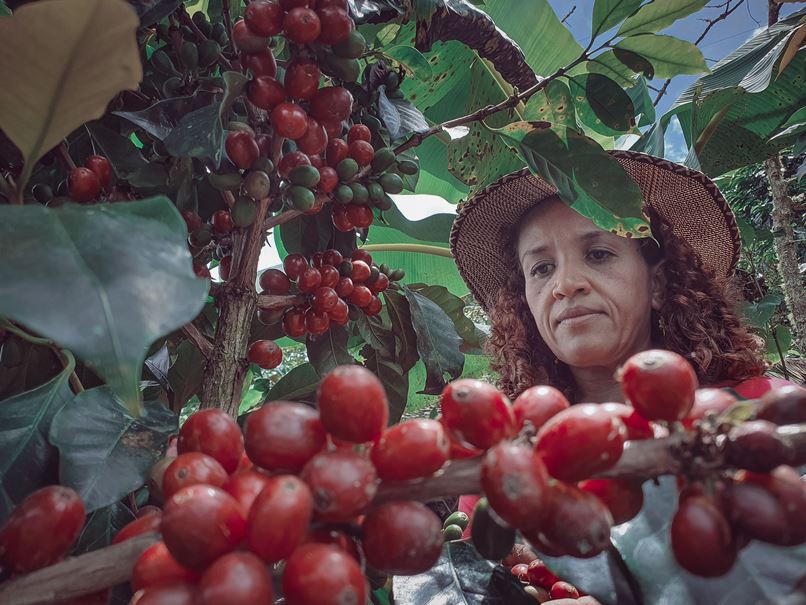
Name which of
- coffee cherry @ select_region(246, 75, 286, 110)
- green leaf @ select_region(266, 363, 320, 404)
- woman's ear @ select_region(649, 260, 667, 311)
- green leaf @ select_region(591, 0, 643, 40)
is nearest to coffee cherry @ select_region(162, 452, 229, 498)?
coffee cherry @ select_region(246, 75, 286, 110)

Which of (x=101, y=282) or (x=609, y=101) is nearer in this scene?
(x=101, y=282)

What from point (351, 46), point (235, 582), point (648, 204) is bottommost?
point (235, 582)

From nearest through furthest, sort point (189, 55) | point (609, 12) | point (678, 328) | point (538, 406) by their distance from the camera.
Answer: point (538, 406) → point (189, 55) → point (609, 12) → point (678, 328)

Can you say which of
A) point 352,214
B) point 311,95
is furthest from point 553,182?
point 311,95

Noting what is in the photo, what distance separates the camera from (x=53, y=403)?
0.69 m

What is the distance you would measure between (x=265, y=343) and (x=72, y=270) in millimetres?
716

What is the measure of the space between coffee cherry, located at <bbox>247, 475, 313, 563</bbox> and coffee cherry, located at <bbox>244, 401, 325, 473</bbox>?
0.04 m

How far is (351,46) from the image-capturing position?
923 millimetres

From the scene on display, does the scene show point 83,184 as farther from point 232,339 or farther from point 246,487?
point 246,487

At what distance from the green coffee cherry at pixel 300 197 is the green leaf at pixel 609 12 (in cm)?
77

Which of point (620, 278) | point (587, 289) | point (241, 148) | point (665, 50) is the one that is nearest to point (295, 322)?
point (241, 148)

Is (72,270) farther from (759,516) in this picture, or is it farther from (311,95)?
(311,95)

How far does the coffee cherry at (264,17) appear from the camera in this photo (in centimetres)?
84

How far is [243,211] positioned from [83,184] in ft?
0.77
